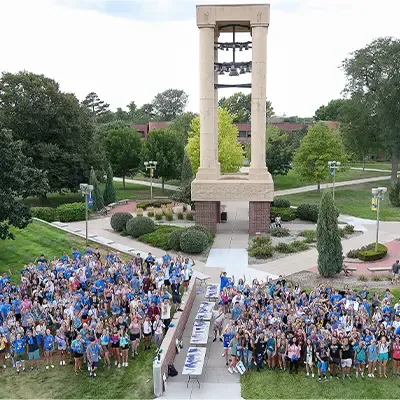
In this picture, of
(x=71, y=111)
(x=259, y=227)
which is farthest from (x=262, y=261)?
(x=71, y=111)

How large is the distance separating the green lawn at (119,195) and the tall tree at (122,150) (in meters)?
2.77

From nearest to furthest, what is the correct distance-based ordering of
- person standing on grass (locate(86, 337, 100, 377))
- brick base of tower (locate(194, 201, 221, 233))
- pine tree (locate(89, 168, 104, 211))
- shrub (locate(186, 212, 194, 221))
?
person standing on grass (locate(86, 337, 100, 377)) < brick base of tower (locate(194, 201, 221, 233)) < shrub (locate(186, 212, 194, 221)) < pine tree (locate(89, 168, 104, 211))

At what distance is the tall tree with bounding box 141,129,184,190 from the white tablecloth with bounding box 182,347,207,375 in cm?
3688

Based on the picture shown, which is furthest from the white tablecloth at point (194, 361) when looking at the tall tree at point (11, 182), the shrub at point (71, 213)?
the shrub at point (71, 213)

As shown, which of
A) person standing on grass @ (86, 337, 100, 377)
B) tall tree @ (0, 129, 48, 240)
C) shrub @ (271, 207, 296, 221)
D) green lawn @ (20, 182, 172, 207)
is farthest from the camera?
green lawn @ (20, 182, 172, 207)

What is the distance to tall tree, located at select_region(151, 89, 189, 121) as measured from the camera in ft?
419

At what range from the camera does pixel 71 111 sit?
150 ft

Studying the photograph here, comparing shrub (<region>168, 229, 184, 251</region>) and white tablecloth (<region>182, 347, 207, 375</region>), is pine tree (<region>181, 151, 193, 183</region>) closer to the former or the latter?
shrub (<region>168, 229, 184, 251</region>)

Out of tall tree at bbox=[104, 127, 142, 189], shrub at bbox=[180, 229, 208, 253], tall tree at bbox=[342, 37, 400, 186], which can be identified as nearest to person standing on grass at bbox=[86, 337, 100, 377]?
shrub at bbox=[180, 229, 208, 253]

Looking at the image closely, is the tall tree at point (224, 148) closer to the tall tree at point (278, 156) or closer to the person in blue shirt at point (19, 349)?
the tall tree at point (278, 156)

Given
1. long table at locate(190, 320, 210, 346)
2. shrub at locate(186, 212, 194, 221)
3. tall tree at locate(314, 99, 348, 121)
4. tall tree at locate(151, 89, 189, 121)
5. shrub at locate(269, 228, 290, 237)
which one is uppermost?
tall tree at locate(151, 89, 189, 121)

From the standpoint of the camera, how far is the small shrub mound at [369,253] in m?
26.7

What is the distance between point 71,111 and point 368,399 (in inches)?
1518

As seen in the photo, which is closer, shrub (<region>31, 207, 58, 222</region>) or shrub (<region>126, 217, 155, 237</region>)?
shrub (<region>126, 217, 155, 237</region>)
